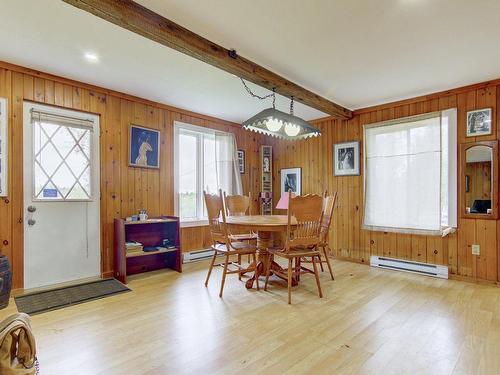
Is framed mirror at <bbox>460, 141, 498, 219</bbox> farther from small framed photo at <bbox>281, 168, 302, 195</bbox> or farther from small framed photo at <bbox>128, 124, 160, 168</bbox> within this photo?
small framed photo at <bbox>128, 124, 160, 168</bbox>

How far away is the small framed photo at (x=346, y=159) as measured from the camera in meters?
4.23

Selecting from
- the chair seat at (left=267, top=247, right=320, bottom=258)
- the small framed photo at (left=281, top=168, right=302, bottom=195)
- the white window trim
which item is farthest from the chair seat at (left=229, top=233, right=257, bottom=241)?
the small framed photo at (left=281, top=168, right=302, bottom=195)

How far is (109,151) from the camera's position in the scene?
346 centimetres

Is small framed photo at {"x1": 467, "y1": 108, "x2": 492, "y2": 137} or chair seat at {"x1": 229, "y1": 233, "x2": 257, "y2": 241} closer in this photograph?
small framed photo at {"x1": 467, "y1": 108, "x2": 492, "y2": 137}

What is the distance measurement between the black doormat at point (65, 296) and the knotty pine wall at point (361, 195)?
3.20 meters

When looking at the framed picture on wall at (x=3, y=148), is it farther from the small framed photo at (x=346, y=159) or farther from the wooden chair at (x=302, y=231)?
the small framed photo at (x=346, y=159)

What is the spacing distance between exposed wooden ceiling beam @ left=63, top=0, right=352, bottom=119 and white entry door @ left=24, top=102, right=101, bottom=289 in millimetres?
1758

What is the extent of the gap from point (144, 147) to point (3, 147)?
1.44 m

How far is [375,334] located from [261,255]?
1472mm

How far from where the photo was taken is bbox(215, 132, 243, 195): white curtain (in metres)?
4.63

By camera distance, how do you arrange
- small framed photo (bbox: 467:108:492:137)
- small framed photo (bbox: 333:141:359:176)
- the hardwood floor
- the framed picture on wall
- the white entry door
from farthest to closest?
1. small framed photo (bbox: 333:141:359:176)
2. small framed photo (bbox: 467:108:492:137)
3. the white entry door
4. the framed picture on wall
5. the hardwood floor

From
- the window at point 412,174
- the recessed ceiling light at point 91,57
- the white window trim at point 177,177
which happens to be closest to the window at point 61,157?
the recessed ceiling light at point 91,57

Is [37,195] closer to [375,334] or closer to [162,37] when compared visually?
[162,37]

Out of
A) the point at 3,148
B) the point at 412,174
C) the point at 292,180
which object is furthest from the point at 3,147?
the point at 412,174
